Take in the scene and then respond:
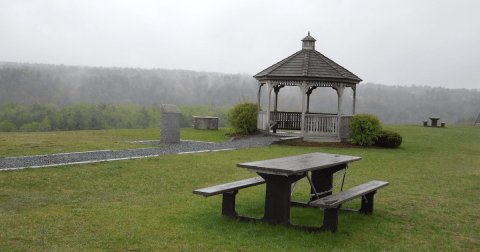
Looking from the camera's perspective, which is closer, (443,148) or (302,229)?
(302,229)

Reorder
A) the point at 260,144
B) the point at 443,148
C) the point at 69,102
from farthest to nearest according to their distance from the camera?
the point at 69,102, the point at 443,148, the point at 260,144

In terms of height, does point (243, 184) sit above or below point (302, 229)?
above

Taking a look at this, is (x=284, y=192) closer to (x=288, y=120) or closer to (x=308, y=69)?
(x=308, y=69)

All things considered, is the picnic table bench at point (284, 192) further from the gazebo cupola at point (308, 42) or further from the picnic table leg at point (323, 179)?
the gazebo cupola at point (308, 42)

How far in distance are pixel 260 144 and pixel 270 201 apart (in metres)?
10.7

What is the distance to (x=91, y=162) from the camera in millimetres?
10320

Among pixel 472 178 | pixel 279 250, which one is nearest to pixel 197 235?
pixel 279 250

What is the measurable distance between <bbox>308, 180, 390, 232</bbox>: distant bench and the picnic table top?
0.47 metres

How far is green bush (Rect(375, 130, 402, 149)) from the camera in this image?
57.4ft

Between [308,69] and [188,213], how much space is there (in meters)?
13.7

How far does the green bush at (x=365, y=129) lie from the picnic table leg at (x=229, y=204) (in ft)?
41.9

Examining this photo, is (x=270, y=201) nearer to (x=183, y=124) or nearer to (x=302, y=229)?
(x=302, y=229)

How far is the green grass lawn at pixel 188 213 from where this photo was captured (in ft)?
16.8

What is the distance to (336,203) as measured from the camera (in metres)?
5.44
